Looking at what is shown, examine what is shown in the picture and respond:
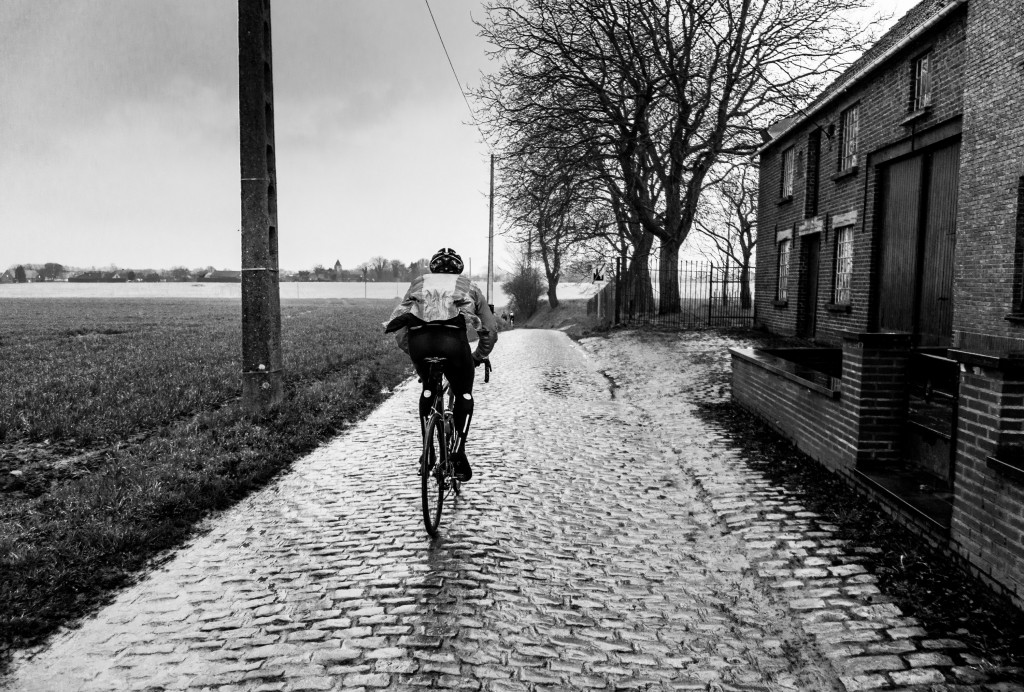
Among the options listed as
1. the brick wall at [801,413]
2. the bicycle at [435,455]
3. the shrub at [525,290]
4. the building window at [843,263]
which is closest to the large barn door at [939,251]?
the building window at [843,263]

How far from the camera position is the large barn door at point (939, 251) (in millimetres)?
11641

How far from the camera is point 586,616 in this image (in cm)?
359

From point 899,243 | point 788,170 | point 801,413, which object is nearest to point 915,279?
point 899,243

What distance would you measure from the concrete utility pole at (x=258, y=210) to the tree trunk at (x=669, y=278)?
16.9 metres

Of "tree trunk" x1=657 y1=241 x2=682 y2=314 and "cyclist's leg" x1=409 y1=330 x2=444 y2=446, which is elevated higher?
"tree trunk" x1=657 y1=241 x2=682 y2=314

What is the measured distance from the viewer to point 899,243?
1345 centimetres

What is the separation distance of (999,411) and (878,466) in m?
1.89

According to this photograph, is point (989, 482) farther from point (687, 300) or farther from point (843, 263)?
point (687, 300)

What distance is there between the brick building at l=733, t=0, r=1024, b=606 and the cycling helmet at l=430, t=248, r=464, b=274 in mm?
3359

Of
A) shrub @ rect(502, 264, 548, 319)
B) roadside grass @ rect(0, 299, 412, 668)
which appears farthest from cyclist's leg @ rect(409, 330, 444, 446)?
shrub @ rect(502, 264, 548, 319)

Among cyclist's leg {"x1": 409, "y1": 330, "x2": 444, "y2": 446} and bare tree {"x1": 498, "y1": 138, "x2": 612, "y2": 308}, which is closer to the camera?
cyclist's leg {"x1": 409, "y1": 330, "x2": 444, "y2": 446}

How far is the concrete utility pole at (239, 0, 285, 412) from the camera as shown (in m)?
8.38

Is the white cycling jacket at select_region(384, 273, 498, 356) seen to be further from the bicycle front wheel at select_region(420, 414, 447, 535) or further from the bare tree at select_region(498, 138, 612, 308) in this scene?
the bare tree at select_region(498, 138, 612, 308)

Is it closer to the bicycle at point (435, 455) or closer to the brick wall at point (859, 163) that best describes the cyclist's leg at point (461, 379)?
the bicycle at point (435, 455)
